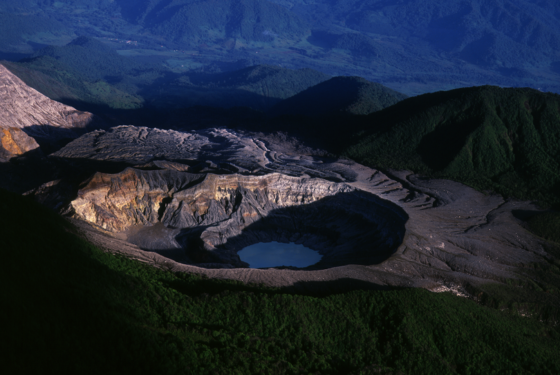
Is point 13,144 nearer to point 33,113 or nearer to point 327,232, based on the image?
point 33,113

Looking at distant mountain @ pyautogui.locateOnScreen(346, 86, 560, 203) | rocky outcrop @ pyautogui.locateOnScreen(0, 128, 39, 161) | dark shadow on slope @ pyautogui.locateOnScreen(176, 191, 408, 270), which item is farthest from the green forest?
rocky outcrop @ pyautogui.locateOnScreen(0, 128, 39, 161)

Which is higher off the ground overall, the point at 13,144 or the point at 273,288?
the point at 273,288

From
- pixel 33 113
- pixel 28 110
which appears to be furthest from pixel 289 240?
pixel 28 110

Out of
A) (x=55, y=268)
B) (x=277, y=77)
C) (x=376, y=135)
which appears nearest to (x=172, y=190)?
(x=55, y=268)

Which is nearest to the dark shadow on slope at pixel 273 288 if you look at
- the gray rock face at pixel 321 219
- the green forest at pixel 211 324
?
the green forest at pixel 211 324

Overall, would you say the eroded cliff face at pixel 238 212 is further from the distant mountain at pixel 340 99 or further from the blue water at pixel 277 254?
the distant mountain at pixel 340 99

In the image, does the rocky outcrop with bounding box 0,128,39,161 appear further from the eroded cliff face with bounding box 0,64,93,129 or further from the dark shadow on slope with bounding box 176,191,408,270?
the dark shadow on slope with bounding box 176,191,408,270

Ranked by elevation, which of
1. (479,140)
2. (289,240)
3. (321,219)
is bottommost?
(289,240)
